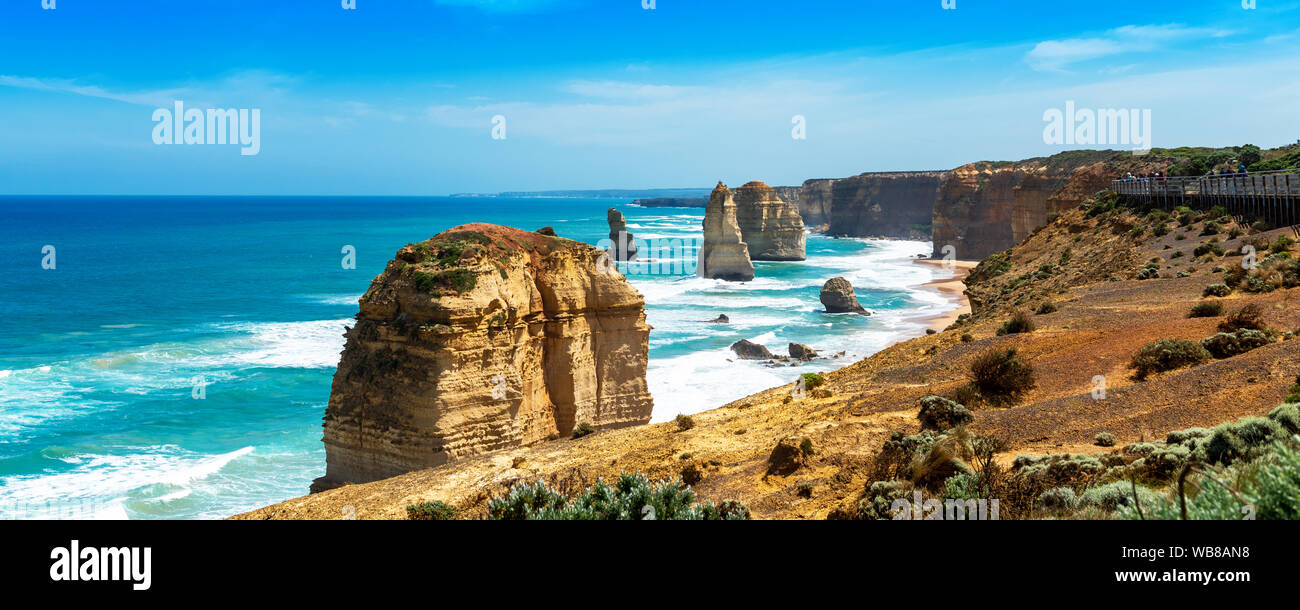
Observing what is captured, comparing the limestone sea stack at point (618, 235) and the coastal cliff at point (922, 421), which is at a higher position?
the limestone sea stack at point (618, 235)

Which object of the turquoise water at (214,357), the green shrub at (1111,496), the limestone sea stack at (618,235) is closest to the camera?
the green shrub at (1111,496)

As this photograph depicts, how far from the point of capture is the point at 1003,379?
46.3 ft

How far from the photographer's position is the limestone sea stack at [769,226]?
323 ft

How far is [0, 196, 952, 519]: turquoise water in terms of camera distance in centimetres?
2447

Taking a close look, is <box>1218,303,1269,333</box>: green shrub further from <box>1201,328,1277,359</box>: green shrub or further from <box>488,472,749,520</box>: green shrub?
<box>488,472,749,520</box>: green shrub

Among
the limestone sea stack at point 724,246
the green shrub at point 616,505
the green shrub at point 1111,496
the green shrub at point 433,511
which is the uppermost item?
the limestone sea stack at point 724,246

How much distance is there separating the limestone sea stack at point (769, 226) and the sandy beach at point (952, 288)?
1516 centimetres

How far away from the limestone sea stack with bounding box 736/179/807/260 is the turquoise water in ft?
17.8

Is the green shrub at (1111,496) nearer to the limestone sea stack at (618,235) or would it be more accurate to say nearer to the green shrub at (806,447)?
the green shrub at (806,447)

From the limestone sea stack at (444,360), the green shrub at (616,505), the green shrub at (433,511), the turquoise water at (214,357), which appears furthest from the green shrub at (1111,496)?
the turquoise water at (214,357)
